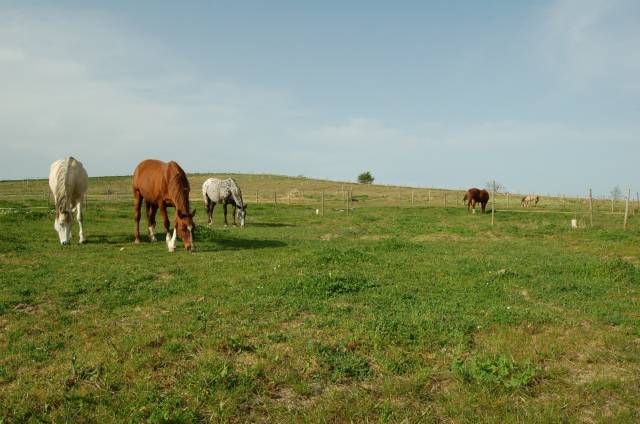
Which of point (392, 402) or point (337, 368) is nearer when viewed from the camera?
point (392, 402)

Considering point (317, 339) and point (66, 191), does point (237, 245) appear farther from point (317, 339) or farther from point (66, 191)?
point (317, 339)

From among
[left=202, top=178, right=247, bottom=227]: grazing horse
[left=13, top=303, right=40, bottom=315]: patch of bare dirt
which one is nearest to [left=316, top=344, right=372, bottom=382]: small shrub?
[left=13, top=303, right=40, bottom=315]: patch of bare dirt

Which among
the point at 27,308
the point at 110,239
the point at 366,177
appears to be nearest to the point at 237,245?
the point at 110,239

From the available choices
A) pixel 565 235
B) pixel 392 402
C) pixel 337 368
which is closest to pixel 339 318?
pixel 337 368

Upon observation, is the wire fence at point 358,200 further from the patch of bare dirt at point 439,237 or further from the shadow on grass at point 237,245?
the shadow on grass at point 237,245

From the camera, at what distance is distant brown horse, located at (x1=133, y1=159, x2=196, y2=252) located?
13.1m

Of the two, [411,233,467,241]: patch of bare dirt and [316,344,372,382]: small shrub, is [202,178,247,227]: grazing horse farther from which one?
[316,344,372,382]: small shrub

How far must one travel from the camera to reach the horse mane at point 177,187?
13238 millimetres

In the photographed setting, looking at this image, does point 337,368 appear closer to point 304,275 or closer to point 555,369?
Result: point 555,369

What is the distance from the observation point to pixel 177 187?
1348cm

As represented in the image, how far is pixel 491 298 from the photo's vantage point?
792 cm

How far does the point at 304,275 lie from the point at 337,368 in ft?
14.3

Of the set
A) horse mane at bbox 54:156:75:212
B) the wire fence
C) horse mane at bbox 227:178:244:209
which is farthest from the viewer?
the wire fence

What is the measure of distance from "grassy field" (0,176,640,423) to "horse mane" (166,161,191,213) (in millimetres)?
2314
